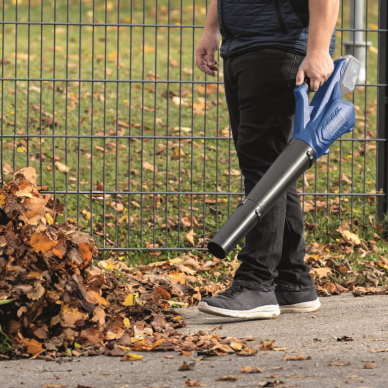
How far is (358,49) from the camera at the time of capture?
25.3 ft

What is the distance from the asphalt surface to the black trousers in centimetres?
29

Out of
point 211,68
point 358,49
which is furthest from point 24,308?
point 358,49

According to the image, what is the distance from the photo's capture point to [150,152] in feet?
23.7

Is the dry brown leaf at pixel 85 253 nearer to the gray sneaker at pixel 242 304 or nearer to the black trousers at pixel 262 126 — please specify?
the gray sneaker at pixel 242 304

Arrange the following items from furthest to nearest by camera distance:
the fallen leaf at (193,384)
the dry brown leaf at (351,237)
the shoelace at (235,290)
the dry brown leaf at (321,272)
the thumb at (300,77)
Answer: the dry brown leaf at (351,237), the dry brown leaf at (321,272), the shoelace at (235,290), the thumb at (300,77), the fallen leaf at (193,384)

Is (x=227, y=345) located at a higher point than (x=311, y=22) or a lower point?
lower

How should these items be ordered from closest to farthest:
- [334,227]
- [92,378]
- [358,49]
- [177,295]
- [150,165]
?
1. [92,378]
2. [177,295]
3. [334,227]
4. [150,165]
5. [358,49]

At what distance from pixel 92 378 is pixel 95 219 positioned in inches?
111

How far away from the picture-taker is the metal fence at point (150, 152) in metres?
5.17

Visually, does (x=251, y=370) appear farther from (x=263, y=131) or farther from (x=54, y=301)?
(x=263, y=131)

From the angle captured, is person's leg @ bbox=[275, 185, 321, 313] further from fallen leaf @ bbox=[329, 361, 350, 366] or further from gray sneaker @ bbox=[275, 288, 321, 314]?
fallen leaf @ bbox=[329, 361, 350, 366]

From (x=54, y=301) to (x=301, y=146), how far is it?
3.94 feet

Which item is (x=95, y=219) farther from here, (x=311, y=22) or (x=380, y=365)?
(x=380, y=365)

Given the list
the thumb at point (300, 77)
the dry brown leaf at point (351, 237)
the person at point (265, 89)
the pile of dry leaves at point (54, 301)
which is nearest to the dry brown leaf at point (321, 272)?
the dry brown leaf at point (351, 237)
